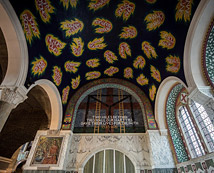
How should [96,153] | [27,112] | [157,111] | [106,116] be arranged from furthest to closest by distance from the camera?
[27,112] → [106,116] → [157,111] → [96,153]

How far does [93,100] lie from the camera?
8688 millimetres

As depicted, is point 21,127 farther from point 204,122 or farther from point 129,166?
point 204,122

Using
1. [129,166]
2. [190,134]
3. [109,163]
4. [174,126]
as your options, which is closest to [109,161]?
[109,163]

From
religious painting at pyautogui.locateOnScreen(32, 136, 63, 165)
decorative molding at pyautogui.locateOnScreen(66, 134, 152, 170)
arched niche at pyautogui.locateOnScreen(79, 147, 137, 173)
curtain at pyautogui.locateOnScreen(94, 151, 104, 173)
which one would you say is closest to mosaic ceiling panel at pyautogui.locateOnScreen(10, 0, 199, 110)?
religious painting at pyautogui.locateOnScreen(32, 136, 63, 165)

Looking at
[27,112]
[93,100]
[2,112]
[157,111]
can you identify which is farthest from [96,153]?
[27,112]

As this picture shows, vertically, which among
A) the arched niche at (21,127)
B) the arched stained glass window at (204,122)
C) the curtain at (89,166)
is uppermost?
the arched niche at (21,127)

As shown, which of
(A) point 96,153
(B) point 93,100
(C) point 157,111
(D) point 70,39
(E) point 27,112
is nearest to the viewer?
(D) point 70,39

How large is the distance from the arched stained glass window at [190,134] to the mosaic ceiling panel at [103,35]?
6.21 feet

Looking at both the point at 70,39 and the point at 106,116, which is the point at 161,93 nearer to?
the point at 106,116

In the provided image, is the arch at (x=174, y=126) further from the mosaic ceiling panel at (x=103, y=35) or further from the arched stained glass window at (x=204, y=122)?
the arched stained glass window at (x=204, y=122)

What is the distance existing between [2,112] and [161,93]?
6.89 m

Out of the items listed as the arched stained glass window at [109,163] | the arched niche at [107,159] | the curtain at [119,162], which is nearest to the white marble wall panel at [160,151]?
the arched niche at [107,159]

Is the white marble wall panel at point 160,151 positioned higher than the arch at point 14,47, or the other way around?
the arch at point 14,47

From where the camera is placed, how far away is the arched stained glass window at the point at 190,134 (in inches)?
207
